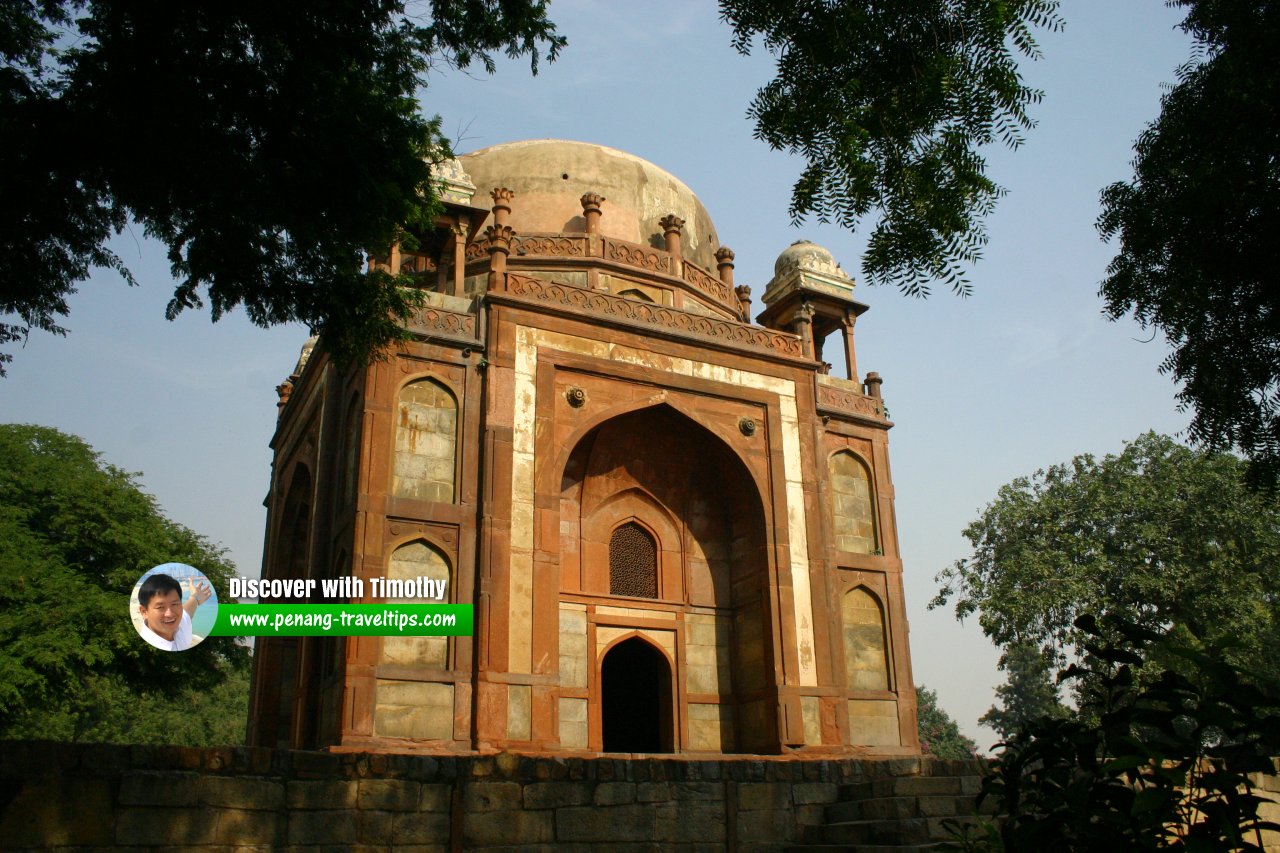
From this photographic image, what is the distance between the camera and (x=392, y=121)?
7.27 m

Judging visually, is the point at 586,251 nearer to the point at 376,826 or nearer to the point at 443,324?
the point at 443,324

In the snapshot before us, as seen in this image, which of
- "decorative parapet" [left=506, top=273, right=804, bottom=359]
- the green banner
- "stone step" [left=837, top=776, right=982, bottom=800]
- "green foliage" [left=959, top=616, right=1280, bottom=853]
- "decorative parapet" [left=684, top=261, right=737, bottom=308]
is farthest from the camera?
"decorative parapet" [left=684, top=261, right=737, bottom=308]

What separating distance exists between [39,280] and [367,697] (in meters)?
6.16

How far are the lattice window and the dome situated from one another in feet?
20.3

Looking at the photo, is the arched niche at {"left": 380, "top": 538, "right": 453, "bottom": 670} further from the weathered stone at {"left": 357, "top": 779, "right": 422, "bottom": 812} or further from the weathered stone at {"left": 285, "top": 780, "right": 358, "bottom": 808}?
the weathered stone at {"left": 285, "top": 780, "right": 358, "bottom": 808}

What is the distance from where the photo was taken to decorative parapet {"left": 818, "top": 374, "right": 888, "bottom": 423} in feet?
56.1

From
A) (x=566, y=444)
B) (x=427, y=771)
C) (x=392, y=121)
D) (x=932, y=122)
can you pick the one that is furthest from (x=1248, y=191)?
(x=566, y=444)

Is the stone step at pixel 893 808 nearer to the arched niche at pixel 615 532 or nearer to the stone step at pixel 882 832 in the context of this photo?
the stone step at pixel 882 832

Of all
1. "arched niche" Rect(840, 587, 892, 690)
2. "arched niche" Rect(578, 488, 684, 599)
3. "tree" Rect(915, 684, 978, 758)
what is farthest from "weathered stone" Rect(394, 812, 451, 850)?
"tree" Rect(915, 684, 978, 758)

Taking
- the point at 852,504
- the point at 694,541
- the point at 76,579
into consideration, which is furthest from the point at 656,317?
the point at 76,579

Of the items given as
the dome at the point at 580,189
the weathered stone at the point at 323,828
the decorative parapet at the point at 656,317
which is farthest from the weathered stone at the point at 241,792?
the dome at the point at 580,189

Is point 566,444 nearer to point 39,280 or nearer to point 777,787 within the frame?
point 777,787

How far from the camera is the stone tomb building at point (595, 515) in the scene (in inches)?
507

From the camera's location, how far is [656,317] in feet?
52.3
